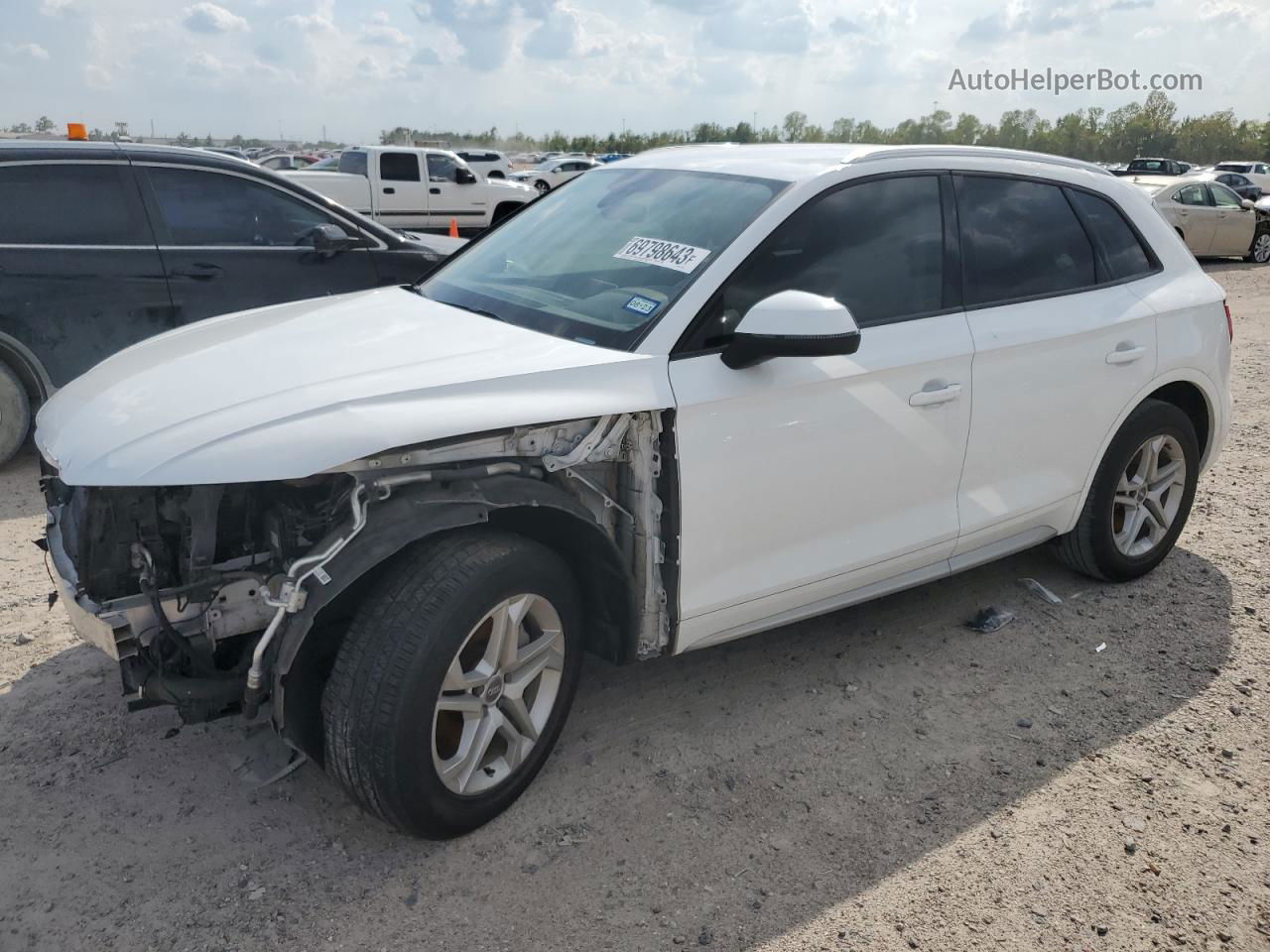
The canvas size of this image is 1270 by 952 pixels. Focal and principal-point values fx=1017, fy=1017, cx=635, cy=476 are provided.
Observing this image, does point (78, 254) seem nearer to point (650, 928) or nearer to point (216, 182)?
point (216, 182)

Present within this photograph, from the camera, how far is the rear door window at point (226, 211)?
6.00m

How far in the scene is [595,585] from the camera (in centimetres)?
299

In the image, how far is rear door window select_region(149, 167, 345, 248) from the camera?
600 cm

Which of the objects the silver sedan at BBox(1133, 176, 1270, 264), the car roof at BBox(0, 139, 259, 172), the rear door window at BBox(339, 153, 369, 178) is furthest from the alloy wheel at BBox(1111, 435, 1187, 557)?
the rear door window at BBox(339, 153, 369, 178)

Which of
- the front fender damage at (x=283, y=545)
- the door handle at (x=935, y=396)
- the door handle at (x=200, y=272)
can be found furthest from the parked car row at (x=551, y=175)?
the front fender damage at (x=283, y=545)

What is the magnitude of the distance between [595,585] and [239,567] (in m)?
0.98

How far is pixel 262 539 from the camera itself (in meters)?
2.77

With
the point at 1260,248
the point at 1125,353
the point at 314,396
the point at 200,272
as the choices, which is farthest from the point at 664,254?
the point at 1260,248

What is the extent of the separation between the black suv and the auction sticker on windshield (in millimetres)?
3268

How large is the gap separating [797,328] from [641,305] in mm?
528

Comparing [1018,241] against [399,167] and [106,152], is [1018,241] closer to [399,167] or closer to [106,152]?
[106,152]

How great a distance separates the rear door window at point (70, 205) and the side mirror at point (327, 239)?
3.01 ft

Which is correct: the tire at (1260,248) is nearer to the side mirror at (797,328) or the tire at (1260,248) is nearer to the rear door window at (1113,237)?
the rear door window at (1113,237)

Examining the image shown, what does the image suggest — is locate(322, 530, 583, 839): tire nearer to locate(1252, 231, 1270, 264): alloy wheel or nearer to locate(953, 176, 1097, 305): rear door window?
locate(953, 176, 1097, 305): rear door window
